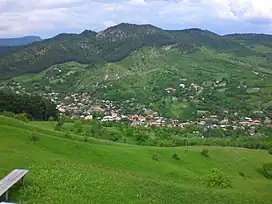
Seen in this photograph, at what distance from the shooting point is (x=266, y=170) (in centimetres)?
6919

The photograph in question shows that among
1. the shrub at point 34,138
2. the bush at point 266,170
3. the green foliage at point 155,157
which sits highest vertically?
the shrub at point 34,138

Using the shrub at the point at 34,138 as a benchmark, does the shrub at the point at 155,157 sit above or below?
below

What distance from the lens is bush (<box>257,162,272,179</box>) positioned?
68.4 metres

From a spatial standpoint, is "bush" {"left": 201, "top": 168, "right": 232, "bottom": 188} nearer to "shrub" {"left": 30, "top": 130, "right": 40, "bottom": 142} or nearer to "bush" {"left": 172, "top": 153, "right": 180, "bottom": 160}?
"bush" {"left": 172, "top": 153, "right": 180, "bottom": 160}

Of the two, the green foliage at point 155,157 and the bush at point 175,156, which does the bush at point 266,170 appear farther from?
the green foliage at point 155,157

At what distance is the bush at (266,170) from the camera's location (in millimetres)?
68375

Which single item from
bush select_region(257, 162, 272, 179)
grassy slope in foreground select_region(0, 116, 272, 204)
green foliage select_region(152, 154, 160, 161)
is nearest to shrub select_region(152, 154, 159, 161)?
green foliage select_region(152, 154, 160, 161)

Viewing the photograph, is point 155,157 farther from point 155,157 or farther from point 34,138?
point 34,138

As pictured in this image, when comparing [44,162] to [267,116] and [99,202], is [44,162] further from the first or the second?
[267,116]

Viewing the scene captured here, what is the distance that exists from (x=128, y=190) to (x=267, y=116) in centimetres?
18129

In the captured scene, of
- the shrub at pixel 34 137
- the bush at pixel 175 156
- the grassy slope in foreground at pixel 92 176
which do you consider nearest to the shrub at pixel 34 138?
the shrub at pixel 34 137

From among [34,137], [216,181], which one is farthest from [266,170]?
[34,137]

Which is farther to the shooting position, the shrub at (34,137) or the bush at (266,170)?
the bush at (266,170)

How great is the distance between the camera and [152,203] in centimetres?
2736
